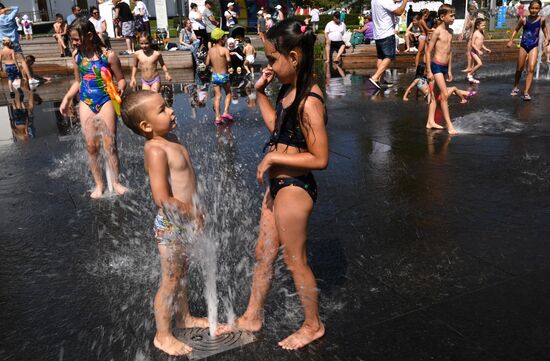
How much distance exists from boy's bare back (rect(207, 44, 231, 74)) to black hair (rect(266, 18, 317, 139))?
21.4 feet

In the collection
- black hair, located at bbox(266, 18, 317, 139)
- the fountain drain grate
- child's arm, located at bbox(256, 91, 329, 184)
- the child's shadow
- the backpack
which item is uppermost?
black hair, located at bbox(266, 18, 317, 139)

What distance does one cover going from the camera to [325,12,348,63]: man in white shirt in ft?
59.9

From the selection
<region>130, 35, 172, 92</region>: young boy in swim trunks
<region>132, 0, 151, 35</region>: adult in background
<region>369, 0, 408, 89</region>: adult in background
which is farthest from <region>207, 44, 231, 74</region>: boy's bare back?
<region>132, 0, 151, 35</region>: adult in background

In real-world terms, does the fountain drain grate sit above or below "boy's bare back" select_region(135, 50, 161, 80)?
below

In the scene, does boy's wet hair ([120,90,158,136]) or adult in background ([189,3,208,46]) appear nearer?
boy's wet hair ([120,90,158,136])

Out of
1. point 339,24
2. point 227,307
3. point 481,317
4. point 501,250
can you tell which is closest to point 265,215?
point 227,307

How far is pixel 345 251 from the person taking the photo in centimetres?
409

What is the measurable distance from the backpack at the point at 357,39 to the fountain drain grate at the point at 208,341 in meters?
18.3

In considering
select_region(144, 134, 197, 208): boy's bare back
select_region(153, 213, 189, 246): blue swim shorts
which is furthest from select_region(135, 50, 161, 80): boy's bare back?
select_region(153, 213, 189, 246): blue swim shorts

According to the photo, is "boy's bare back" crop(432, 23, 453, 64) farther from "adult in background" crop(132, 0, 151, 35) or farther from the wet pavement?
"adult in background" crop(132, 0, 151, 35)

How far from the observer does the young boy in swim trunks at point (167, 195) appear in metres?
2.73

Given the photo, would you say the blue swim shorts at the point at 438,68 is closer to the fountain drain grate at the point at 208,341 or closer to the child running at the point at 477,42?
the fountain drain grate at the point at 208,341

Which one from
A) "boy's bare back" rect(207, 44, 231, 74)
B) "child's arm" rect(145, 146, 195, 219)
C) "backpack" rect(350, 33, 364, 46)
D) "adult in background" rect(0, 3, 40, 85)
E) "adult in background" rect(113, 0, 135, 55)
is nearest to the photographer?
"child's arm" rect(145, 146, 195, 219)

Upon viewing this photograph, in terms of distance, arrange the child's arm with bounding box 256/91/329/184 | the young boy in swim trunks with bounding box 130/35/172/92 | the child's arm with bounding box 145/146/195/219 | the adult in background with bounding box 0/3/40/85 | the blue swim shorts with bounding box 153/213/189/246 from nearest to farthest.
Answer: the child's arm with bounding box 256/91/329/184, the child's arm with bounding box 145/146/195/219, the blue swim shorts with bounding box 153/213/189/246, the young boy in swim trunks with bounding box 130/35/172/92, the adult in background with bounding box 0/3/40/85
